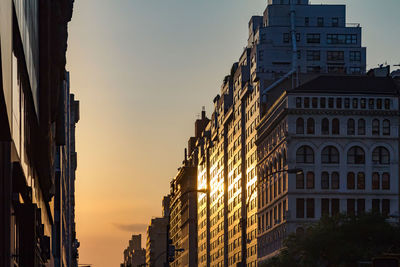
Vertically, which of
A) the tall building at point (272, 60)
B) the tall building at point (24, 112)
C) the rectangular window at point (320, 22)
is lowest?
the tall building at point (24, 112)

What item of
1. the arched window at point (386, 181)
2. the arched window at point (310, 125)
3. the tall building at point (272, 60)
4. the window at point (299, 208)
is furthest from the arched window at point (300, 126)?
the tall building at point (272, 60)

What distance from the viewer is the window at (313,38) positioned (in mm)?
173375

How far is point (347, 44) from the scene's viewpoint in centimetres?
17338

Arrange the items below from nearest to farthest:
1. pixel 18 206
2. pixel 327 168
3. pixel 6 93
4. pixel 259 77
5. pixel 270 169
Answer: pixel 6 93 < pixel 18 206 < pixel 327 168 < pixel 270 169 < pixel 259 77

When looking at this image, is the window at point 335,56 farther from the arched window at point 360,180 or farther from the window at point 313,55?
the arched window at point 360,180

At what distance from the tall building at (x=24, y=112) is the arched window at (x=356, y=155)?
81.1 meters

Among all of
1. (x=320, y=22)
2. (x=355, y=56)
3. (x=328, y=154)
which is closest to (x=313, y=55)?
(x=355, y=56)

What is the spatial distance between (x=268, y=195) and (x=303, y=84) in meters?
19.0

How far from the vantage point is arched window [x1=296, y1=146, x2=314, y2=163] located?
138000 millimetres

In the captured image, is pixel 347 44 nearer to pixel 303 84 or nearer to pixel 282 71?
pixel 282 71

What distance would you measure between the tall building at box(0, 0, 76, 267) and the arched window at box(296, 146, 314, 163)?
78.6 metres

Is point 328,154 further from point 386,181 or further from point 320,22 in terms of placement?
point 320,22

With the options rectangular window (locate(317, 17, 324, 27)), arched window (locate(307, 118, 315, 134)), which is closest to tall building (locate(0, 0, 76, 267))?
arched window (locate(307, 118, 315, 134))

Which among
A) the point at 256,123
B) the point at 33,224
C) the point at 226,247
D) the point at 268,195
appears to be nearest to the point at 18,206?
the point at 33,224
